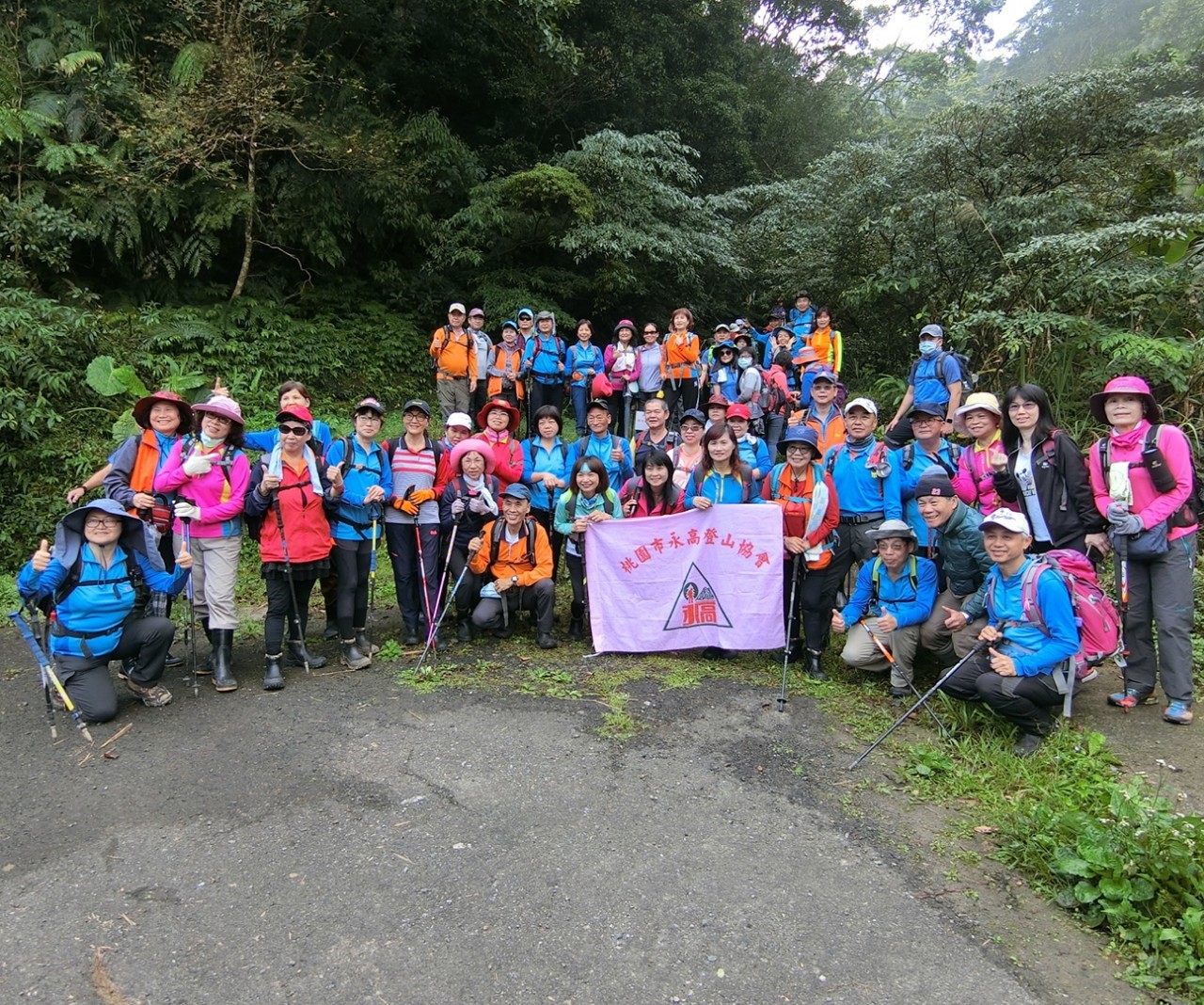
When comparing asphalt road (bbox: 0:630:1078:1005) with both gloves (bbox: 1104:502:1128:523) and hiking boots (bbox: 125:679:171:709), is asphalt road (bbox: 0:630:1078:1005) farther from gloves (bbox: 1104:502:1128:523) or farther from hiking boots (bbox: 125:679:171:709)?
gloves (bbox: 1104:502:1128:523)

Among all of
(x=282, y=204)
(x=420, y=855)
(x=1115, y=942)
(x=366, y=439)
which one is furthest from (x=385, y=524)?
(x=282, y=204)

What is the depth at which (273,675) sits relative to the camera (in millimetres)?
5992

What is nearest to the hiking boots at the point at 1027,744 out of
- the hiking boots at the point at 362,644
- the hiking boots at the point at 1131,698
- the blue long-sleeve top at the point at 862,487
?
the hiking boots at the point at 1131,698

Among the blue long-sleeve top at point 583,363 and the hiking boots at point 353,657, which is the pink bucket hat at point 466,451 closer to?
the hiking boots at point 353,657

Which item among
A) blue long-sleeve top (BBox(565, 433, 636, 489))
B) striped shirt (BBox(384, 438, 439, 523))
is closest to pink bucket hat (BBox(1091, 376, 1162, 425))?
blue long-sleeve top (BBox(565, 433, 636, 489))

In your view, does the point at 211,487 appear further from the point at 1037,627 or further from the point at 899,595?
the point at 1037,627

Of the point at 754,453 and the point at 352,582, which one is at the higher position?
the point at 754,453

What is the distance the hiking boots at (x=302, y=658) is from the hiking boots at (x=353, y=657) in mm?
205

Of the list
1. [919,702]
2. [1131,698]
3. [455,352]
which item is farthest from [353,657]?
[1131,698]

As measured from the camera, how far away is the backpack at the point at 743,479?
269 inches

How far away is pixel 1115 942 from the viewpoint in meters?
3.44

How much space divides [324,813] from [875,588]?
14.1 ft

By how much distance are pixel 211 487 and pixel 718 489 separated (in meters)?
4.21

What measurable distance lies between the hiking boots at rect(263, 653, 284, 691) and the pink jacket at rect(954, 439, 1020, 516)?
5532 mm
